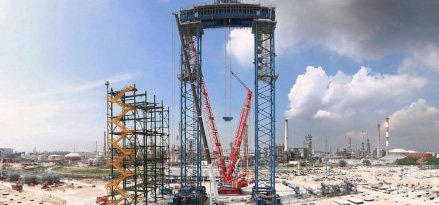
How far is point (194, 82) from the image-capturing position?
55.6m

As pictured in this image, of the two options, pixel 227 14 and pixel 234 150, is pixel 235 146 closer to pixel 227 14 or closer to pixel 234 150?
pixel 234 150

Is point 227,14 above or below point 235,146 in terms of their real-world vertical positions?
above

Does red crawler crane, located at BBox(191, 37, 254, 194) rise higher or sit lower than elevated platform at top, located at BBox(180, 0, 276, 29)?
lower

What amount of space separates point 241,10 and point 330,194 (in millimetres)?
40747

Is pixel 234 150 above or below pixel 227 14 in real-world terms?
below

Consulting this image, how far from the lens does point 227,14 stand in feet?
176

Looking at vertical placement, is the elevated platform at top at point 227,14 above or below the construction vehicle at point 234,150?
above

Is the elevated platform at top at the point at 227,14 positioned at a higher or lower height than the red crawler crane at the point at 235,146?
higher

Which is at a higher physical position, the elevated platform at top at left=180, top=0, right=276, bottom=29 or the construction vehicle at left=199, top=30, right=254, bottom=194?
the elevated platform at top at left=180, top=0, right=276, bottom=29

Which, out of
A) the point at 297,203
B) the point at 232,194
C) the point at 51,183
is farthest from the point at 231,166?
the point at 51,183

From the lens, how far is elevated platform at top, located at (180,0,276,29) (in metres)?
52.8

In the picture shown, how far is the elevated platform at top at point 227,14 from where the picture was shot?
2079 inches

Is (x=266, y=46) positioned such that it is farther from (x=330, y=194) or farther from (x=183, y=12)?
(x=330, y=194)

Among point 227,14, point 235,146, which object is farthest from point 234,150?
point 227,14
